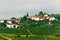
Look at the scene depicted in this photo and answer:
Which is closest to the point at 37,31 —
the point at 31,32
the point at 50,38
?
the point at 31,32

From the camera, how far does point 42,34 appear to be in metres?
135

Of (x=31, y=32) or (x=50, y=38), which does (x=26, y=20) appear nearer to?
(x=31, y=32)

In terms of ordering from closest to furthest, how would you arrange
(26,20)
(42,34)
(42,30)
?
(42,34) < (42,30) < (26,20)

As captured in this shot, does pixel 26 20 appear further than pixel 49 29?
Yes

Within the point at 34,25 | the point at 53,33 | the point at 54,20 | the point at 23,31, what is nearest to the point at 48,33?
the point at 53,33

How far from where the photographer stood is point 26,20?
190 metres

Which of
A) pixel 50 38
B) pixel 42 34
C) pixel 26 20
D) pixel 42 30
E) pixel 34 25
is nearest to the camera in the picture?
pixel 50 38

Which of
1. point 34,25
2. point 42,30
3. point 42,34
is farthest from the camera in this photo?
point 34,25

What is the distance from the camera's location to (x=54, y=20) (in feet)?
625

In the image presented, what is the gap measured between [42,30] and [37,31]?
4.45m

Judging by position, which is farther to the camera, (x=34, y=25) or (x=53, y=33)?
(x=34, y=25)

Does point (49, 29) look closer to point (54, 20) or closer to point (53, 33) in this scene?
point (53, 33)

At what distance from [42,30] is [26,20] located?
47534mm

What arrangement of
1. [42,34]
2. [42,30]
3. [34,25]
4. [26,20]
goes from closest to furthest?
[42,34] → [42,30] → [34,25] → [26,20]
